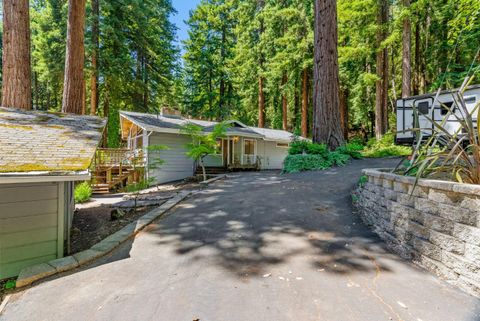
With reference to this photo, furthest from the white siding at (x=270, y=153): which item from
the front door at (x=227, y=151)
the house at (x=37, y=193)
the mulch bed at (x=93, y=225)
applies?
the house at (x=37, y=193)

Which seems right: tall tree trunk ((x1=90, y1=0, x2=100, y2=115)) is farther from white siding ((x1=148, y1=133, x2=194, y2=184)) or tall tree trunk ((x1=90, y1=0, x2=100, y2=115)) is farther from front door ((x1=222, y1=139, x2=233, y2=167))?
front door ((x1=222, y1=139, x2=233, y2=167))

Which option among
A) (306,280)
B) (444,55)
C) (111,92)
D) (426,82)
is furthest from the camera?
(426,82)

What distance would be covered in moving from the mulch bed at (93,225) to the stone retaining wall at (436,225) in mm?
4748

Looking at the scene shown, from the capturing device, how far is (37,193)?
361cm

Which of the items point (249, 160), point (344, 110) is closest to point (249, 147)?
point (249, 160)

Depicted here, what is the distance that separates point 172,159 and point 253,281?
1047cm

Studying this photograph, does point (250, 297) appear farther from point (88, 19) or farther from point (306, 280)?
point (88, 19)

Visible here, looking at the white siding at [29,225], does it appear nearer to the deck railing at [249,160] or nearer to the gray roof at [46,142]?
the gray roof at [46,142]

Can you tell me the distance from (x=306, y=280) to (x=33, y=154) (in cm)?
386

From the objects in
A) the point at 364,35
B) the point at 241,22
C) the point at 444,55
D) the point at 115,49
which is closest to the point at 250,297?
the point at 364,35

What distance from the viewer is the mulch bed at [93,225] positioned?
14.3 ft

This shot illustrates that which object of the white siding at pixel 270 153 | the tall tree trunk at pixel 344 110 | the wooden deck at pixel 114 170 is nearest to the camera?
the wooden deck at pixel 114 170

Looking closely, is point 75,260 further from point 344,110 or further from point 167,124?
point 344,110

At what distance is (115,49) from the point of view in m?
16.9
